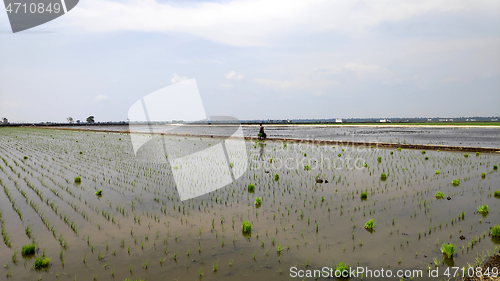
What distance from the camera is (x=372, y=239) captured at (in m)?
5.44

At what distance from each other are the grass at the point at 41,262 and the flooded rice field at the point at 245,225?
18mm

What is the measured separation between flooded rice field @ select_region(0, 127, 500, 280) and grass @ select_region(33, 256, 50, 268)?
0.06 ft

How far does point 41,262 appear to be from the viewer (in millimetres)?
4551

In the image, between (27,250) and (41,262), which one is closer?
(41,262)

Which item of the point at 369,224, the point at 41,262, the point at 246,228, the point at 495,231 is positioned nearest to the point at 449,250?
the point at 369,224

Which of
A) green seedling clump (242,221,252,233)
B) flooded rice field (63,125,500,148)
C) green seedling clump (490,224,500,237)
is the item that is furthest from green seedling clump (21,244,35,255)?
flooded rice field (63,125,500,148)

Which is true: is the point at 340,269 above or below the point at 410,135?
below

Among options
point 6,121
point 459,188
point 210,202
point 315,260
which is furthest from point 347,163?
point 6,121

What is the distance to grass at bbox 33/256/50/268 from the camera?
4512mm

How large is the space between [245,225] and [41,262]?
345 centimetres

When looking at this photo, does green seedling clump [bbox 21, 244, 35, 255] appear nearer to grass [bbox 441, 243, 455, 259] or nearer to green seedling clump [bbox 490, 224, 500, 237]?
grass [bbox 441, 243, 455, 259]

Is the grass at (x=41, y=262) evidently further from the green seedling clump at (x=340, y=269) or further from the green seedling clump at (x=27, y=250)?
the green seedling clump at (x=340, y=269)

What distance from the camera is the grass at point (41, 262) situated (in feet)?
14.8

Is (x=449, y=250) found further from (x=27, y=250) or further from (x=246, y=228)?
(x=27, y=250)
